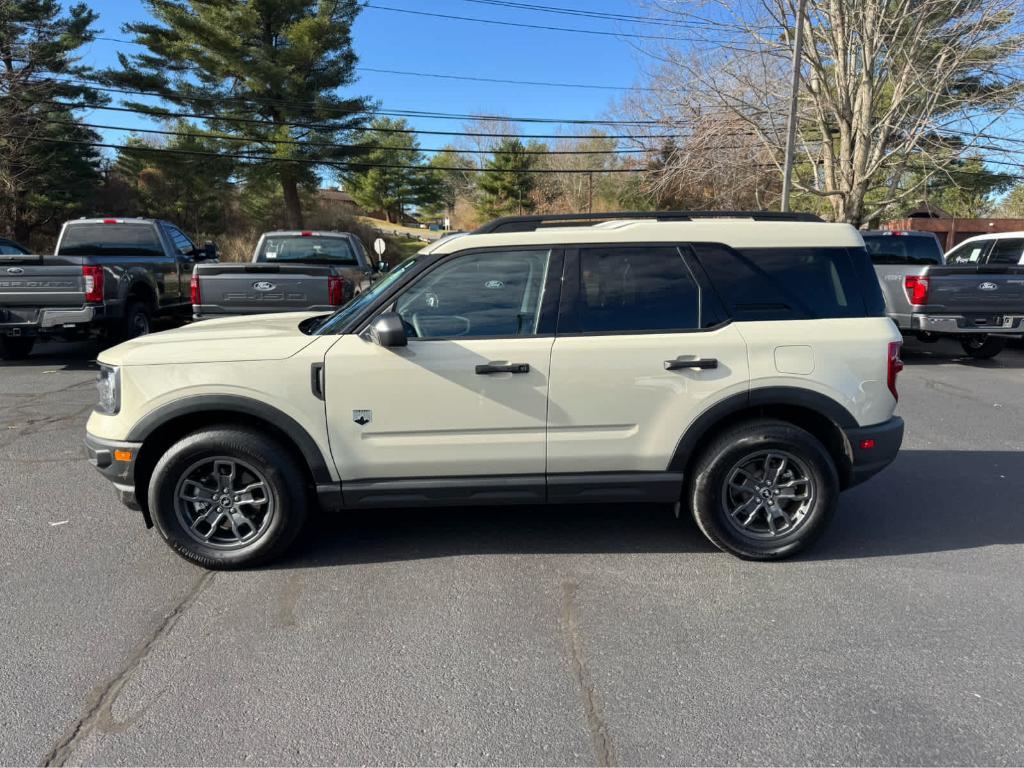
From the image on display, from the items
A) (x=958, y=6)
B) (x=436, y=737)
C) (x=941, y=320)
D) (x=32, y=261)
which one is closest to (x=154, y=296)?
(x=32, y=261)

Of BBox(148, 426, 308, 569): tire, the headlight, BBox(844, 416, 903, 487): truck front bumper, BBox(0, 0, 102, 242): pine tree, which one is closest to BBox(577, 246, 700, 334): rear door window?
BBox(844, 416, 903, 487): truck front bumper

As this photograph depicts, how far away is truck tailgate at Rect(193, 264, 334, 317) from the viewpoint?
338 inches

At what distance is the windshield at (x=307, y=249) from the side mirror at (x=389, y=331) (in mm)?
7896

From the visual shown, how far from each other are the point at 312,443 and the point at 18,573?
1.76 m

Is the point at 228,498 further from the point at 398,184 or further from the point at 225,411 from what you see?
the point at 398,184

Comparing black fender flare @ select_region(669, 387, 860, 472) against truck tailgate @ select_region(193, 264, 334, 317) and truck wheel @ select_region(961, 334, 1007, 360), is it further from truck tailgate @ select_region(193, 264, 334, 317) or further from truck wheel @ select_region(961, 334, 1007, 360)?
truck wheel @ select_region(961, 334, 1007, 360)

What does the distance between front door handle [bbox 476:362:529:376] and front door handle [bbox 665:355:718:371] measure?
2.53ft

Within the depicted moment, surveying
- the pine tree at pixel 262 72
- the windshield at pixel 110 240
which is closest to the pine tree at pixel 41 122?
the pine tree at pixel 262 72

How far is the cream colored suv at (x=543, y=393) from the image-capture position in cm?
370

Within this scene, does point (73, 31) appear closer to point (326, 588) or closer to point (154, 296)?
point (154, 296)

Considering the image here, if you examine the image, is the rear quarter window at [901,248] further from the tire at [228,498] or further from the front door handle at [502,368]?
A: the tire at [228,498]

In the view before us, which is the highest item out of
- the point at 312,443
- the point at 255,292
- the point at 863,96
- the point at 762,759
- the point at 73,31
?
the point at 73,31

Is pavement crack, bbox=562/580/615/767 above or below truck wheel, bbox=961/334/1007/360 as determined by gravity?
below

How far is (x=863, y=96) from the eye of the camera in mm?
19250
